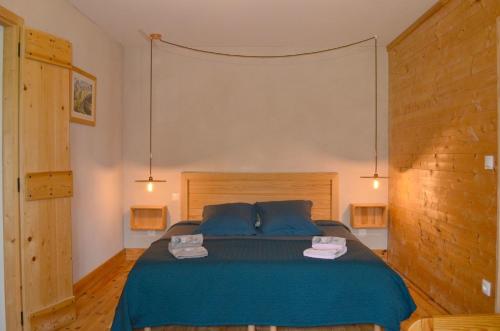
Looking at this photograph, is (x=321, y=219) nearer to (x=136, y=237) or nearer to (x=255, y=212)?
(x=255, y=212)

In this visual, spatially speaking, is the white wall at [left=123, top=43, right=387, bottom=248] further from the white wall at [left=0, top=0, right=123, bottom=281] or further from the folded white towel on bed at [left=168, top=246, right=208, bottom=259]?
the folded white towel on bed at [left=168, top=246, right=208, bottom=259]

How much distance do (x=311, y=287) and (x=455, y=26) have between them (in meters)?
2.42

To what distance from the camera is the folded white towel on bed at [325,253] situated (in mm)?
2748

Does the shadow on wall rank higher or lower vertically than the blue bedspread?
higher

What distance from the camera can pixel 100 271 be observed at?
389 cm

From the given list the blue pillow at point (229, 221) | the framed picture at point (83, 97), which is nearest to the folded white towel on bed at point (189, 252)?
the blue pillow at point (229, 221)

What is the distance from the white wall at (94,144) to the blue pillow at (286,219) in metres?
1.72

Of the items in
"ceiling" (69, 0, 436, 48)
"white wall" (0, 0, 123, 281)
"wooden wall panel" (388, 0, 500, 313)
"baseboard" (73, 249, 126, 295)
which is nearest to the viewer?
"wooden wall panel" (388, 0, 500, 313)

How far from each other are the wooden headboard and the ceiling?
1.59m

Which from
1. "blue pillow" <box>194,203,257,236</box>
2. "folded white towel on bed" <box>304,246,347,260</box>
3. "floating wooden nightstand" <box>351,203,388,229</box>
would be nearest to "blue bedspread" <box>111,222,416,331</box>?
"folded white towel on bed" <box>304,246,347,260</box>

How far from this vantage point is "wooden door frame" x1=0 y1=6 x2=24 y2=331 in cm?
256

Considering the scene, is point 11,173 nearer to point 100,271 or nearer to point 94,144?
point 94,144

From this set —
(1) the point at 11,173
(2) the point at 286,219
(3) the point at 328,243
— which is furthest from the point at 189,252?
(1) the point at 11,173

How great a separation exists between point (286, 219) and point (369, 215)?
1.39 metres
